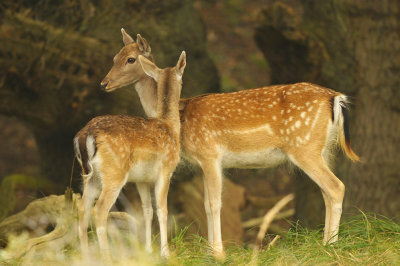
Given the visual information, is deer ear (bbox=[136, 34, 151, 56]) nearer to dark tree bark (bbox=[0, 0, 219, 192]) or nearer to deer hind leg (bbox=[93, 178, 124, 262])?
dark tree bark (bbox=[0, 0, 219, 192])

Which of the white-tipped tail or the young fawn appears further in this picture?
the white-tipped tail

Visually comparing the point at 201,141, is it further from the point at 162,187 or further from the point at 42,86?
the point at 42,86

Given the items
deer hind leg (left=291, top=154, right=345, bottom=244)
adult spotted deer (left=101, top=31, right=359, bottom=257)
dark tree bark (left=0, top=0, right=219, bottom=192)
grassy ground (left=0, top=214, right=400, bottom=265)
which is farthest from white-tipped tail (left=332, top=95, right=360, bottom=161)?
dark tree bark (left=0, top=0, right=219, bottom=192)

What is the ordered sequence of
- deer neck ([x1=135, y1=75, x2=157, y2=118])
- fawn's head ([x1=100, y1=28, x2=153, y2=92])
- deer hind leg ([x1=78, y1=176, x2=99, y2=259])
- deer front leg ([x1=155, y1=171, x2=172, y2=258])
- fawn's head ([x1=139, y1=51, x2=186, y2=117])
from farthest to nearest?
1. deer neck ([x1=135, y1=75, x2=157, y2=118])
2. fawn's head ([x1=100, y1=28, x2=153, y2=92])
3. fawn's head ([x1=139, y1=51, x2=186, y2=117])
4. deer front leg ([x1=155, y1=171, x2=172, y2=258])
5. deer hind leg ([x1=78, y1=176, x2=99, y2=259])

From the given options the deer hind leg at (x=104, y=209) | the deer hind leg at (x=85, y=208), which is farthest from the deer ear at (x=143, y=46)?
the deer hind leg at (x=104, y=209)

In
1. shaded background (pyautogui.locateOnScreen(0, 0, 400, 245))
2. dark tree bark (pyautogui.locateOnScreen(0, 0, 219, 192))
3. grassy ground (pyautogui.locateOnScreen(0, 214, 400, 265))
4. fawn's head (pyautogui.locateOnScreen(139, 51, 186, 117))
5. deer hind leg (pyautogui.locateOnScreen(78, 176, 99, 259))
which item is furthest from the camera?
shaded background (pyautogui.locateOnScreen(0, 0, 400, 245))

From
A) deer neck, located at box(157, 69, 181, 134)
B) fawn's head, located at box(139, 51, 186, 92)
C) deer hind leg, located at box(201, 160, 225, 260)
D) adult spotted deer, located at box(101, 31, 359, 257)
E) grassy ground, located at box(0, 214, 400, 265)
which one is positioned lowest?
grassy ground, located at box(0, 214, 400, 265)

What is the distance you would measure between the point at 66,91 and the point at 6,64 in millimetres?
767

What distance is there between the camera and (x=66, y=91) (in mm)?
8273

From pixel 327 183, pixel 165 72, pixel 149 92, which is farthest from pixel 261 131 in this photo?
pixel 149 92

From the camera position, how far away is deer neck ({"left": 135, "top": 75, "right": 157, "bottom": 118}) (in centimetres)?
677

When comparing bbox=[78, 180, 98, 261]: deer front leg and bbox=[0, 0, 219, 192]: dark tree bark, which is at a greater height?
bbox=[0, 0, 219, 192]: dark tree bark

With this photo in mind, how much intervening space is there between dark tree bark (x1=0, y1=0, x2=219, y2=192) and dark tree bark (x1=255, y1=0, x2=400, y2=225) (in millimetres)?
1290

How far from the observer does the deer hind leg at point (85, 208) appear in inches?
212
